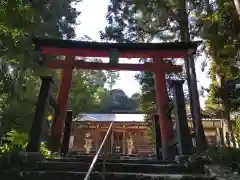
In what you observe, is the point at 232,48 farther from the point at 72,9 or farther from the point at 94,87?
the point at 94,87

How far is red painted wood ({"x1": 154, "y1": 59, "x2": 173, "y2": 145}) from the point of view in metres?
5.12

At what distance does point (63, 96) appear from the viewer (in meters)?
5.54

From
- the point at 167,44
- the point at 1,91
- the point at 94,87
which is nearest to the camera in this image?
the point at 1,91

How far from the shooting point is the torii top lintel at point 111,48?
17.6 feet

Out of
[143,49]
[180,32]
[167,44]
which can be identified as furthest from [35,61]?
[180,32]

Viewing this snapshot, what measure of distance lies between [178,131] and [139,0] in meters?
5.99

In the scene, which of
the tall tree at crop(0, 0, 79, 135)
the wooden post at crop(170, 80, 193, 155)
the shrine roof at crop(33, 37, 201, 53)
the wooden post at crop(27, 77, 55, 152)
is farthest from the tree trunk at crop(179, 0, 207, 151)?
the tall tree at crop(0, 0, 79, 135)

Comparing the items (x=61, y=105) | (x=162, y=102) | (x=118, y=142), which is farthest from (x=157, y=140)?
(x=118, y=142)

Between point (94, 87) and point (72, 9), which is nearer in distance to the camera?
point (72, 9)

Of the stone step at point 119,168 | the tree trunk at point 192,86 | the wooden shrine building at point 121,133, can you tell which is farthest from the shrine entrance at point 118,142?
the stone step at point 119,168

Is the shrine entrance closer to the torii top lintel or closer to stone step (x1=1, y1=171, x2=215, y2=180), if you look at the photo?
the torii top lintel

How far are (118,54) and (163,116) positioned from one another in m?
1.81

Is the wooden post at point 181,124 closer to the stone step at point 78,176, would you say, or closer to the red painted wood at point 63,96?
the stone step at point 78,176

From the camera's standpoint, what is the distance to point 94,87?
54.6 feet
